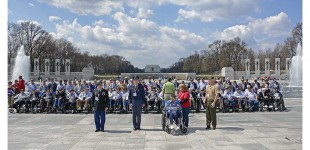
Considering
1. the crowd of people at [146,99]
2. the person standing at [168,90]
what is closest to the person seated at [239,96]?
the crowd of people at [146,99]

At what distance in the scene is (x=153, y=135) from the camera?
33.7 ft

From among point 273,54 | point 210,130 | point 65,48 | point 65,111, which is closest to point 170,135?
point 210,130

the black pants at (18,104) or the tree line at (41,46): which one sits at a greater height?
the tree line at (41,46)

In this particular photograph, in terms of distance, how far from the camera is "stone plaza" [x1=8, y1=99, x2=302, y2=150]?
870 cm

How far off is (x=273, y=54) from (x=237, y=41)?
50.0ft

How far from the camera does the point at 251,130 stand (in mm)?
10844

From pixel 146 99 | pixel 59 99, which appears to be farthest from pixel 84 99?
pixel 146 99

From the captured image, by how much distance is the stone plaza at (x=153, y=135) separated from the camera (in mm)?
8703

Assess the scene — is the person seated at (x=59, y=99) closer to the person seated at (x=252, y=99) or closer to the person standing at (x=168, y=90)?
the person standing at (x=168, y=90)

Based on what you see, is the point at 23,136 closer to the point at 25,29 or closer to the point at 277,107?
the point at 277,107

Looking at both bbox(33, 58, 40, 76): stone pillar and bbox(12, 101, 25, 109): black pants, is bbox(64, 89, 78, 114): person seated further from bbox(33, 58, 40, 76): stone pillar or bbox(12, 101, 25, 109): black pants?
bbox(33, 58, 40, 76): stone pillar

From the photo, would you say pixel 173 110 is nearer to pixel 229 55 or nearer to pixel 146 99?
pixel 146 99

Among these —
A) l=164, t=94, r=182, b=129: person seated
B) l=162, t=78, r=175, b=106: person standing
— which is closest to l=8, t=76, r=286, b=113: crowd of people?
l=162, t=78, r=175, b=106: person standing

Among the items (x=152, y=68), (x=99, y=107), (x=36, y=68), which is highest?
(x=152, y=68)
